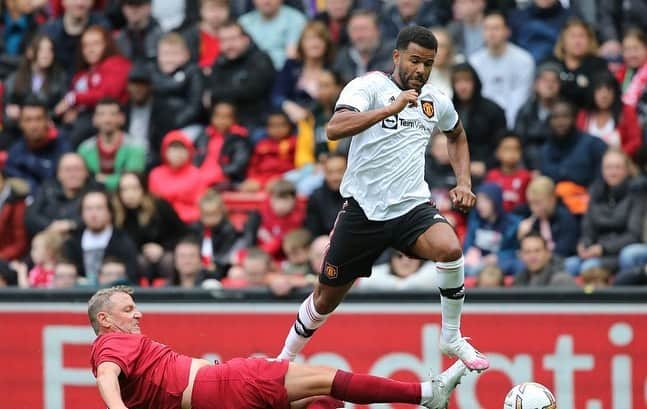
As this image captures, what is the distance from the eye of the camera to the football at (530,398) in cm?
1021

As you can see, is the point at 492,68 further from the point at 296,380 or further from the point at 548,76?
the point at 296,380

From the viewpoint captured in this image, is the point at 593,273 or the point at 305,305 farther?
the point at 593,273

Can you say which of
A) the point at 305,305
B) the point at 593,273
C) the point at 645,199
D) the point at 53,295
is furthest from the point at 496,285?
the point at 53,295

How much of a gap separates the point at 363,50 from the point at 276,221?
2186 millimetres

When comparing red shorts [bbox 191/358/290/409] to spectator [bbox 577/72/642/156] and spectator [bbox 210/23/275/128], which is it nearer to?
spectator [bbox 577/72/642/156]

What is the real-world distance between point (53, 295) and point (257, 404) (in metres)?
3.36

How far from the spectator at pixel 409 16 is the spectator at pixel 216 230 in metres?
2.66

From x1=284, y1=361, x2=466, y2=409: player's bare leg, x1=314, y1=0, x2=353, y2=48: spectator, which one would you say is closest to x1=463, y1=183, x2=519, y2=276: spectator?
x1=314, y1=0, x2=353, y2=48: spectator

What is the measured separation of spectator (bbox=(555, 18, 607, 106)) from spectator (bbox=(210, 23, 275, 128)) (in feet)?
9.86

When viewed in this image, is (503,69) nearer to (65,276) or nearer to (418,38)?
(65,276)

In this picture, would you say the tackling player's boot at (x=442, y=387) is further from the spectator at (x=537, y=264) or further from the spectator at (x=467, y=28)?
the spectator at (x=467, y=28)

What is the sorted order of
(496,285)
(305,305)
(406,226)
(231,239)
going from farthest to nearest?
(231,239) → (496,285) → (305,305) → (406,226)

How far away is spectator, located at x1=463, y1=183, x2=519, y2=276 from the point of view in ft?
45.4

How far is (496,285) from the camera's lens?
1291cm
